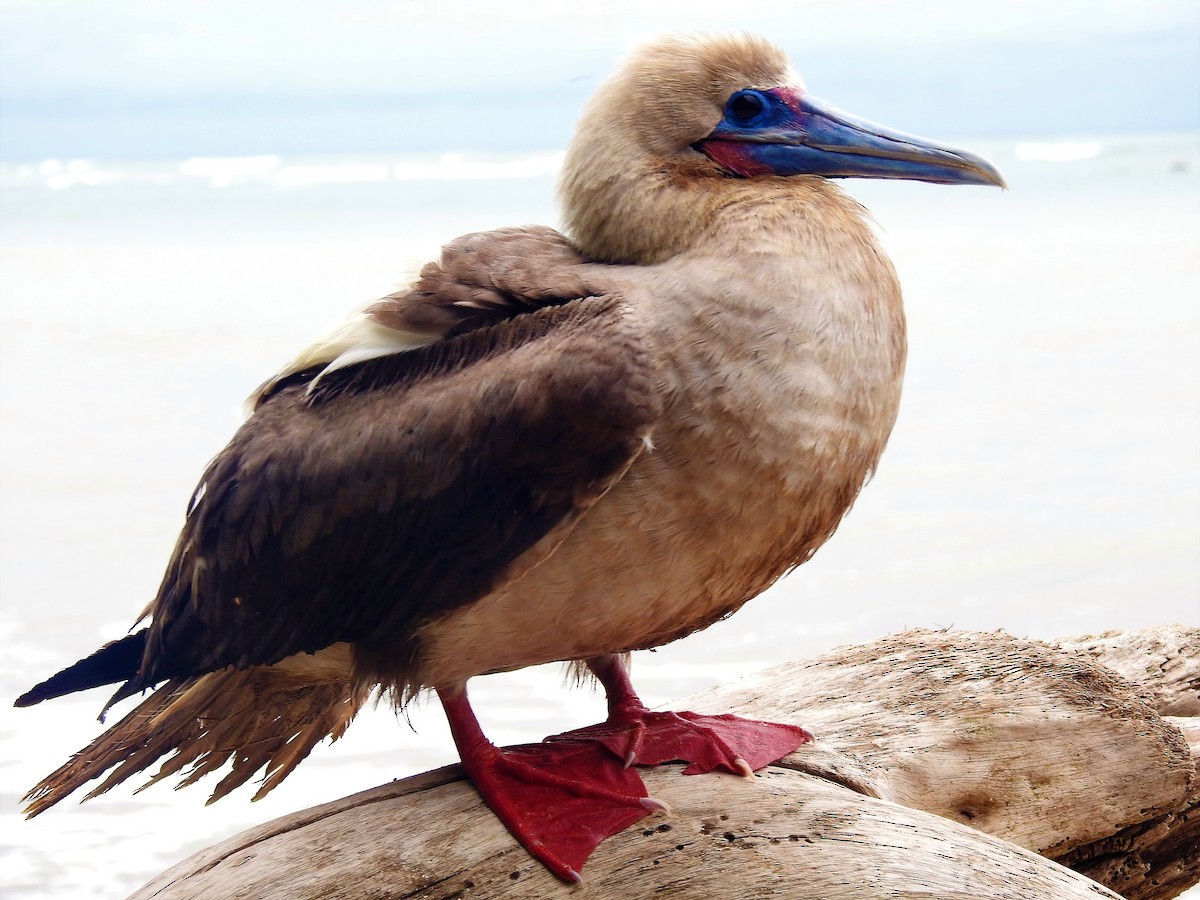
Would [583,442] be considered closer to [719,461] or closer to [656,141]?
[719,461]

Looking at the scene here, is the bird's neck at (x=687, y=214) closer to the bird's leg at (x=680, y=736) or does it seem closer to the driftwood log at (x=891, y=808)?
the bird's leg at (x=680, y=736)

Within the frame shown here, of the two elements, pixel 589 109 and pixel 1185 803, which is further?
pixel 1185 803

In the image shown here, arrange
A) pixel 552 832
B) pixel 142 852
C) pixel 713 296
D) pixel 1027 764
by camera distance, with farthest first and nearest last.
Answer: pixel 142 852
pixel 1027 764
pixel 552 832
pixel 713 296

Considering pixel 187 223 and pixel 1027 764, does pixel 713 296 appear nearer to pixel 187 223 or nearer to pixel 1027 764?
pixel 1027 764

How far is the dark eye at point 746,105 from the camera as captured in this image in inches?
113

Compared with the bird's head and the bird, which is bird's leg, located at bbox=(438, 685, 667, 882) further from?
the bird's head

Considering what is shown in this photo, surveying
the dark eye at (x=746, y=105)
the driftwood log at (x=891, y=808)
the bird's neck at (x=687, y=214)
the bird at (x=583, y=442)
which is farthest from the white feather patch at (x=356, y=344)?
the driftwood log at (x=891, y=808)

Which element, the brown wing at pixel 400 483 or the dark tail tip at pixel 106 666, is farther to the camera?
the dark tail tip at pixel 106 666

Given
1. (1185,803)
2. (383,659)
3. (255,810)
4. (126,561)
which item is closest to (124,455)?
(126,561)

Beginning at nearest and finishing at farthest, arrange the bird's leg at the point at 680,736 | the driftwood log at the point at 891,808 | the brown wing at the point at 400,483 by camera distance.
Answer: the brown wing at the point at 400,483 < the driftwood log at the point at 891,808 < the bird's leg at the point at 680,736

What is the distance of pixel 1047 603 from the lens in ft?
20.5

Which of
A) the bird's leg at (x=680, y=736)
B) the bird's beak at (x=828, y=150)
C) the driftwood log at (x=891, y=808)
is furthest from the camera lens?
the bird's leg at (x=680, y=736)

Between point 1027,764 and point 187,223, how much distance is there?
2089 cm

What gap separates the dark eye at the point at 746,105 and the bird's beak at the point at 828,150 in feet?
0.08
